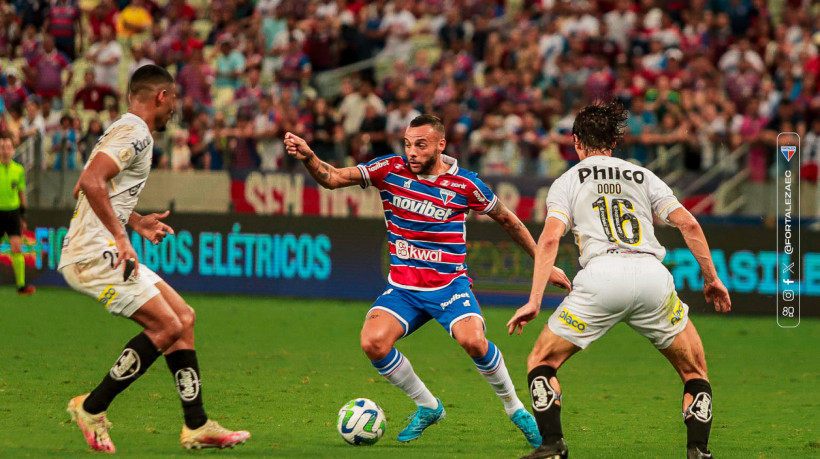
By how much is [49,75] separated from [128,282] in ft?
50.9

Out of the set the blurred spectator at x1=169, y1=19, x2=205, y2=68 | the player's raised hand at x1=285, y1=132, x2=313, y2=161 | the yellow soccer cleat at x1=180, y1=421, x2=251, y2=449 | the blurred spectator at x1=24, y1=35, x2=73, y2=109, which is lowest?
the yellow soccer cleat at x1=180, y1=421, x2=251, y2=449

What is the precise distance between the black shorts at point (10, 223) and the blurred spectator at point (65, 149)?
5.00 ft

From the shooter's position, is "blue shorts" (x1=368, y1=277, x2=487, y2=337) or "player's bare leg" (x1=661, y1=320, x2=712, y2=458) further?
"blue shorts" (x1=368, y1=277, x2=487, y2=337)

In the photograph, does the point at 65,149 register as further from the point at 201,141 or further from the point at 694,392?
the point at 694,392

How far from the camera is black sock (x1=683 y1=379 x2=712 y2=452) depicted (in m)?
5.86

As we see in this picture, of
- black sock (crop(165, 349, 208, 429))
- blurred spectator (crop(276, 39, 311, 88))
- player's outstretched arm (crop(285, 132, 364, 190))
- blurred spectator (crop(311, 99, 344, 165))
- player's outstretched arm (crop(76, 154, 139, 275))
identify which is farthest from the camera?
blurred spectator (crop(276, 39, 311, 88))

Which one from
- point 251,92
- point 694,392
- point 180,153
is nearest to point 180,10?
point 251,92

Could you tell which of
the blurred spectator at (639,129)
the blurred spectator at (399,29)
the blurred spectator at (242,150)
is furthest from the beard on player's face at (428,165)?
the blurred spectator at (399,29)

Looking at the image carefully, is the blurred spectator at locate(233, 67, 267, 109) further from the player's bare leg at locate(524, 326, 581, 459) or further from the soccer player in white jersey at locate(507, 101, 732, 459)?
the player's bare leg at locate(524, 326, 581, 459)

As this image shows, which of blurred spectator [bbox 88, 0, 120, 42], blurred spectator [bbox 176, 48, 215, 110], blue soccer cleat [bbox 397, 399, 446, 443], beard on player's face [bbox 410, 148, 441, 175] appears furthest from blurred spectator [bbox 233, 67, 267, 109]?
blue soccer cleat [bbox 397, 399, 446, 443]

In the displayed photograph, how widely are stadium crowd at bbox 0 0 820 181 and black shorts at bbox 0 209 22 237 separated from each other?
155 centimetres

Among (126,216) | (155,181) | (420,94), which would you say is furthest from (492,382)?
(420,94)

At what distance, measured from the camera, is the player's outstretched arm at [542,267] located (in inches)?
219

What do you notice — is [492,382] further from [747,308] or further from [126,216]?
[747,308]
